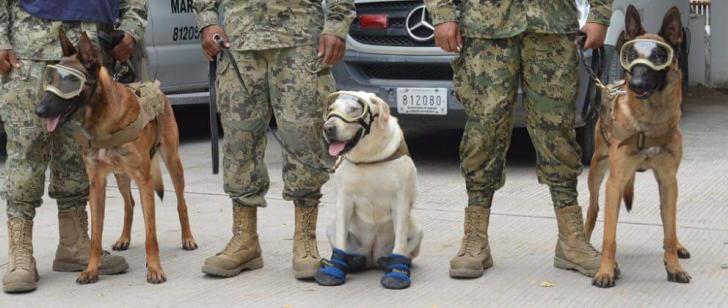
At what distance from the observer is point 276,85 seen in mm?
5043

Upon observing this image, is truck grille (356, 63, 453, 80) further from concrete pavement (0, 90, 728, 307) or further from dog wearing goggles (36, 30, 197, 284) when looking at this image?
dog wearing goggles (36, 30, 197, 284)

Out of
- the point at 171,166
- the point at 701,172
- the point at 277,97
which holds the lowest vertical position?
the point at 701,172

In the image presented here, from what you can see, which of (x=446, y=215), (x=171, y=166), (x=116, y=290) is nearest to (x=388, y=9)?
(x=446, y=215)

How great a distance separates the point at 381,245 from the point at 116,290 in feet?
4.16

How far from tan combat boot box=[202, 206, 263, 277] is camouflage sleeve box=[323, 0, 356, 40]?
0.98 meters

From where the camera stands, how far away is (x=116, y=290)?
5055 millimetres

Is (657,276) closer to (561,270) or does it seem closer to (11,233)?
(561,270)

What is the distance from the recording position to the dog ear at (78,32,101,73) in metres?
4.74

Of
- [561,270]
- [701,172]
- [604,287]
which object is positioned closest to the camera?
[604,287]

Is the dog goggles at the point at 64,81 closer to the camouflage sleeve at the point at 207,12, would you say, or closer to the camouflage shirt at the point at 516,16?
the camouflage sleeve at the point at 207,12

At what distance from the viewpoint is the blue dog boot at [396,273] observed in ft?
16.2

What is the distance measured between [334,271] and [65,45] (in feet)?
5.21

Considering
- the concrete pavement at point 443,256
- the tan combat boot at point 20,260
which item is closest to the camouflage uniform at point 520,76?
the concrete pavement at point 443,256

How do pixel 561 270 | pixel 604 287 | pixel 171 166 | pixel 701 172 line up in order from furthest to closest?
pixel 701 172, pixel 171 166, pixel 561 270, pixel 604 287
